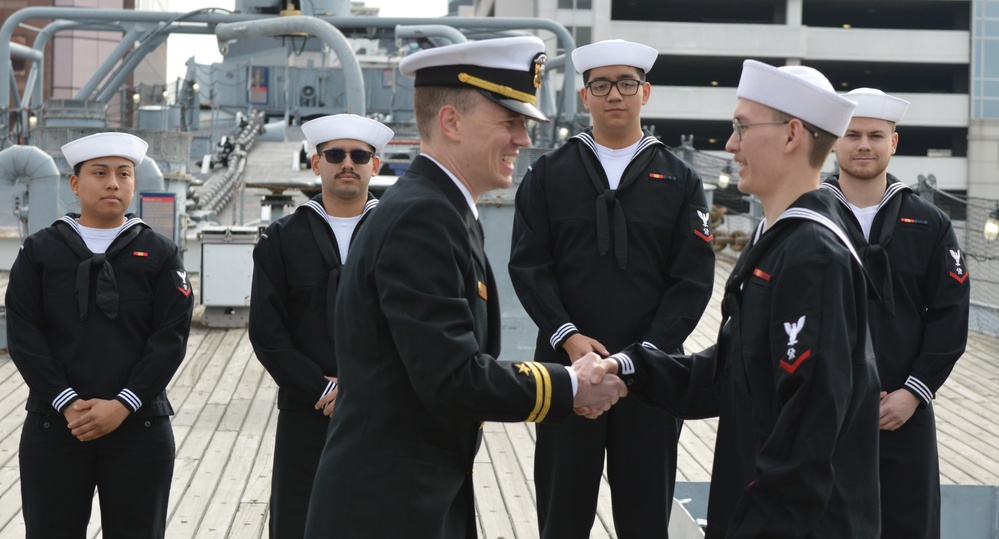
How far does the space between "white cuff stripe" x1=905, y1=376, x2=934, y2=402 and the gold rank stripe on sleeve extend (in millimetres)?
1852

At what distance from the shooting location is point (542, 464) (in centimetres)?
433

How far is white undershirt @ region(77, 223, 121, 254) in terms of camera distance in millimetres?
4523

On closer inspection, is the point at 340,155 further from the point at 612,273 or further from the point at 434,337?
the point at 434,337

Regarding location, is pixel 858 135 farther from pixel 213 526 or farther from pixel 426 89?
pixel 213 526

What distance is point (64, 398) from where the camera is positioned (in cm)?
426

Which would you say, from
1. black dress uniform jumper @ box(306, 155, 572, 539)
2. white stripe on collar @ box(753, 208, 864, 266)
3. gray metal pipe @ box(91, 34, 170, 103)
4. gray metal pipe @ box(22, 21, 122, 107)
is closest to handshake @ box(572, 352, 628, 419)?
black dress uniform jumper @ box(306, 155, 572, 539)

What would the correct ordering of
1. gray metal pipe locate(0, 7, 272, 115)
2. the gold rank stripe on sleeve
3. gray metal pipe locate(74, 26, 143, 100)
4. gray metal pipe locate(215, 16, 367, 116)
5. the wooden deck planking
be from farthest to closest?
gray metal pipe locate(74, 26, 143, 100)
gray metal pipe locate(0, 7, 272, 115)
gray metal pipe locate(215, 16, 367, 116)
the wooden deck planking
the gold rank stripe on sleeve

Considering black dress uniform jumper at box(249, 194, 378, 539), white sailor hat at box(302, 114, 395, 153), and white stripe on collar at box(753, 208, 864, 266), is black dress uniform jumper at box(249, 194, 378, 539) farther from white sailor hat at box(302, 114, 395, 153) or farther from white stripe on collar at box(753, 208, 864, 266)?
white stripe on collar at box(753, 208, 864, 266)

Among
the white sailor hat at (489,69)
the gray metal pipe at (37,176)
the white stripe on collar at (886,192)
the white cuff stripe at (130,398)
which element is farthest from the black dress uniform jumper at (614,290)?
the gray metal pipe at (37,176)

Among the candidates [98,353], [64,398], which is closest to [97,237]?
[98,353]

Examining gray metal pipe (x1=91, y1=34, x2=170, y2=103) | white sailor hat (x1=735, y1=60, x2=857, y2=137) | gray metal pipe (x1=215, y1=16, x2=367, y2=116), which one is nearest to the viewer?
white sailor hat (x1=735, y1=60, x2=857, y2=137)

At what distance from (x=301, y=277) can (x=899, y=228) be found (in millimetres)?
2303

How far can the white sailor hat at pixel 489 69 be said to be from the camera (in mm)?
2953

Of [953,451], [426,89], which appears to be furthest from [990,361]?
[426,89]
